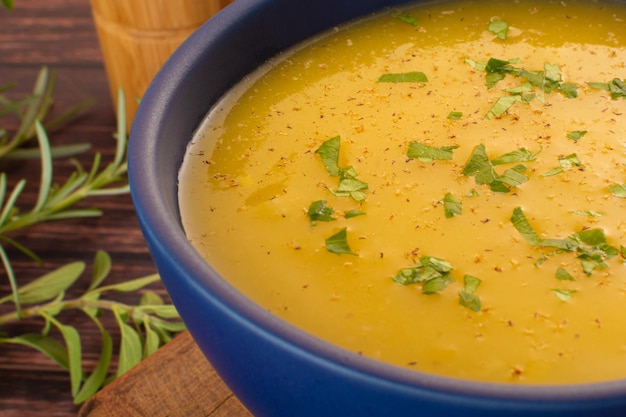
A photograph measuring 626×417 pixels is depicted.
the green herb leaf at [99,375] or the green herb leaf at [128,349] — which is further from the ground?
the green herb leaf at [128,349]

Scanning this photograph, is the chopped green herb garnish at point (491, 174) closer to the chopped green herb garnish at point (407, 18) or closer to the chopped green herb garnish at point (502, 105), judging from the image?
the chopped green herb garnish at point (502, 105)

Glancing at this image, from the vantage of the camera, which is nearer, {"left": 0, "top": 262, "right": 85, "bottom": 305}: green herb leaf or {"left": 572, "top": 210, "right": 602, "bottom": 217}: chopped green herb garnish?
{"left": 572, "top": 210, "right": 602, "bottom": 217}: chopped green herb garnish

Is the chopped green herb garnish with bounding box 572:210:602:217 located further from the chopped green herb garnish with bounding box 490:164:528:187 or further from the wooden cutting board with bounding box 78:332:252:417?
the wooden cutting board with bounding box 78:332:252:417

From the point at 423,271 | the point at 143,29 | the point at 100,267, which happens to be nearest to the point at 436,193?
the point at 423,271

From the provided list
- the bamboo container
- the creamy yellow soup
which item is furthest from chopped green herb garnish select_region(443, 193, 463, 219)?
the bamboo container

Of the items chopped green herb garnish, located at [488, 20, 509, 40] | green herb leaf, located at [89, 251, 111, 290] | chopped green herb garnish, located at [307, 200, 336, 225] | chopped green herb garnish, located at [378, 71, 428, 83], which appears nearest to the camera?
chopped green herb garnish, located at [307, 200, 336, 225]

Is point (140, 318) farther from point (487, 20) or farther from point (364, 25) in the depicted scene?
point (487, 20)

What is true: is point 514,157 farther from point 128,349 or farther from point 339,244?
point 128,349

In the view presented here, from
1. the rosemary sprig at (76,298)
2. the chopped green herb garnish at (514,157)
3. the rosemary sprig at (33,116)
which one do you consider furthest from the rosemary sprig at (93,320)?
the chopped green herb garnish at (514,157)
